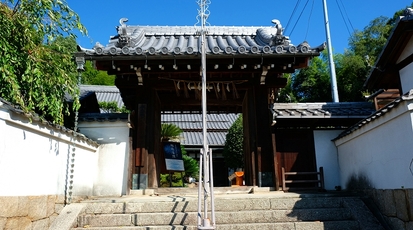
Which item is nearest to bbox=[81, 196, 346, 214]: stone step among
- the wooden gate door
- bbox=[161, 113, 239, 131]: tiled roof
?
the wooden gate door

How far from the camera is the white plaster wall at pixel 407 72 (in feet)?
25.6

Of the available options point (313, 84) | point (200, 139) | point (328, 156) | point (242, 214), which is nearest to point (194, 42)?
point (328, 156)

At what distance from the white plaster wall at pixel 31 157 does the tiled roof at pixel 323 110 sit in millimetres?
4870

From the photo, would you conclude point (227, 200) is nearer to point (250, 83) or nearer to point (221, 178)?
point (250, 83)

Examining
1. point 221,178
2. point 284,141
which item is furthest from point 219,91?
point 221,178

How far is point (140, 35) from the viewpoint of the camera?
987 centimetres

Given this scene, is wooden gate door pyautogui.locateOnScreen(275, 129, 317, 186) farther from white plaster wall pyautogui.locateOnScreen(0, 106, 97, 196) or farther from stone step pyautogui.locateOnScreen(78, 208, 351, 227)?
white plaster wall pyautogui.locateOnScreen(0, 106, 97, 196)

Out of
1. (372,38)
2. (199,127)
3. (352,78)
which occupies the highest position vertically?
(372,38)

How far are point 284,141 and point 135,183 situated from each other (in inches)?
159

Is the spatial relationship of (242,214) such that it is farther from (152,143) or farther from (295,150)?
(295,150)

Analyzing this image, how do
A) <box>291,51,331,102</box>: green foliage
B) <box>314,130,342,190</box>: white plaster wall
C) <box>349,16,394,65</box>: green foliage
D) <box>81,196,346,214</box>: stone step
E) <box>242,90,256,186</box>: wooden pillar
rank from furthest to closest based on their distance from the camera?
<box>291,51,331,102</box>: green foliage → <box>349,16,394,65</box>: green foliage → <box>314,130,342,190</box>: white plaster wall → <box>242,90,256,186</box>: wooden pillar → <box>81,196,346,214</box>: stone step

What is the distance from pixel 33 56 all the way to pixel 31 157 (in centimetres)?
168

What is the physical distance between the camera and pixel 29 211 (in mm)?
4789

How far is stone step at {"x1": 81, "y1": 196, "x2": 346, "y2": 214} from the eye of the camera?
5812 millimetres
